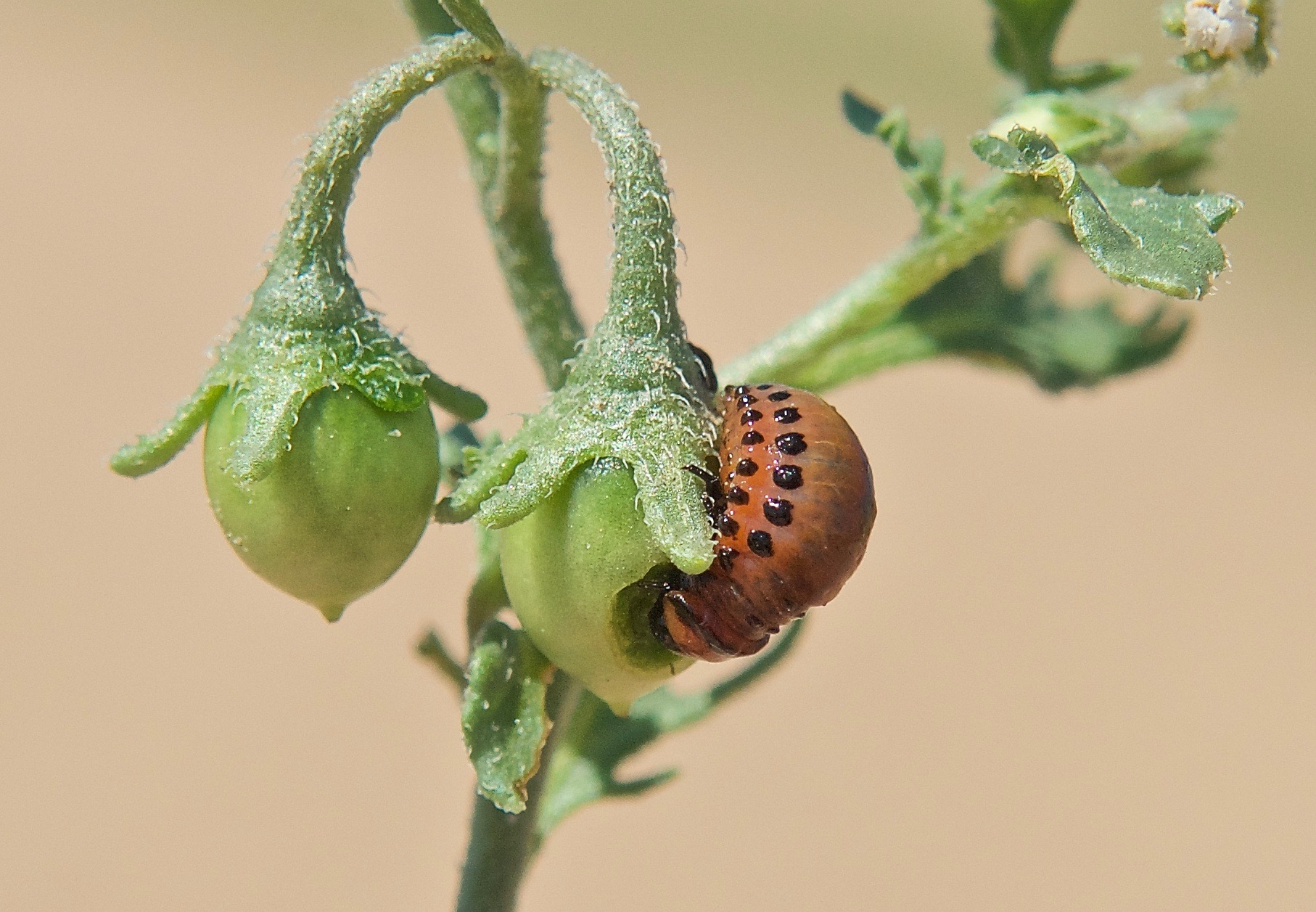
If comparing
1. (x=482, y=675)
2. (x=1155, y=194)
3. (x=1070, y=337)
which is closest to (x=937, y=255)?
(x=1155, y=194)

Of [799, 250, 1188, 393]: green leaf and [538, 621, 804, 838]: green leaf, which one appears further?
[799, 250, 1188, 393]: green leaf

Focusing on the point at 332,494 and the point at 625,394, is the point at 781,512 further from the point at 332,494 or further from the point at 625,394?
the point at 332,494

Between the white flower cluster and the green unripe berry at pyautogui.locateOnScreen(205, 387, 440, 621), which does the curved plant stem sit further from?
the white flower cluster

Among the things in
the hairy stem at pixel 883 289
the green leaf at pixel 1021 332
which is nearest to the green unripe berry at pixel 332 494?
the hairy stem at pixel 883 289

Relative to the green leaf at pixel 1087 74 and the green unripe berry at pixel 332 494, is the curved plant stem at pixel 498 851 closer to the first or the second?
the green unripe berry at pixel 332 494

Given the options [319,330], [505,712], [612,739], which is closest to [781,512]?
[505,712]

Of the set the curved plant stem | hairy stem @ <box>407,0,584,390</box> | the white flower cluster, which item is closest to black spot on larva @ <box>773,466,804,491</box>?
hairy stem @ <box>407,0,584,390</box>
